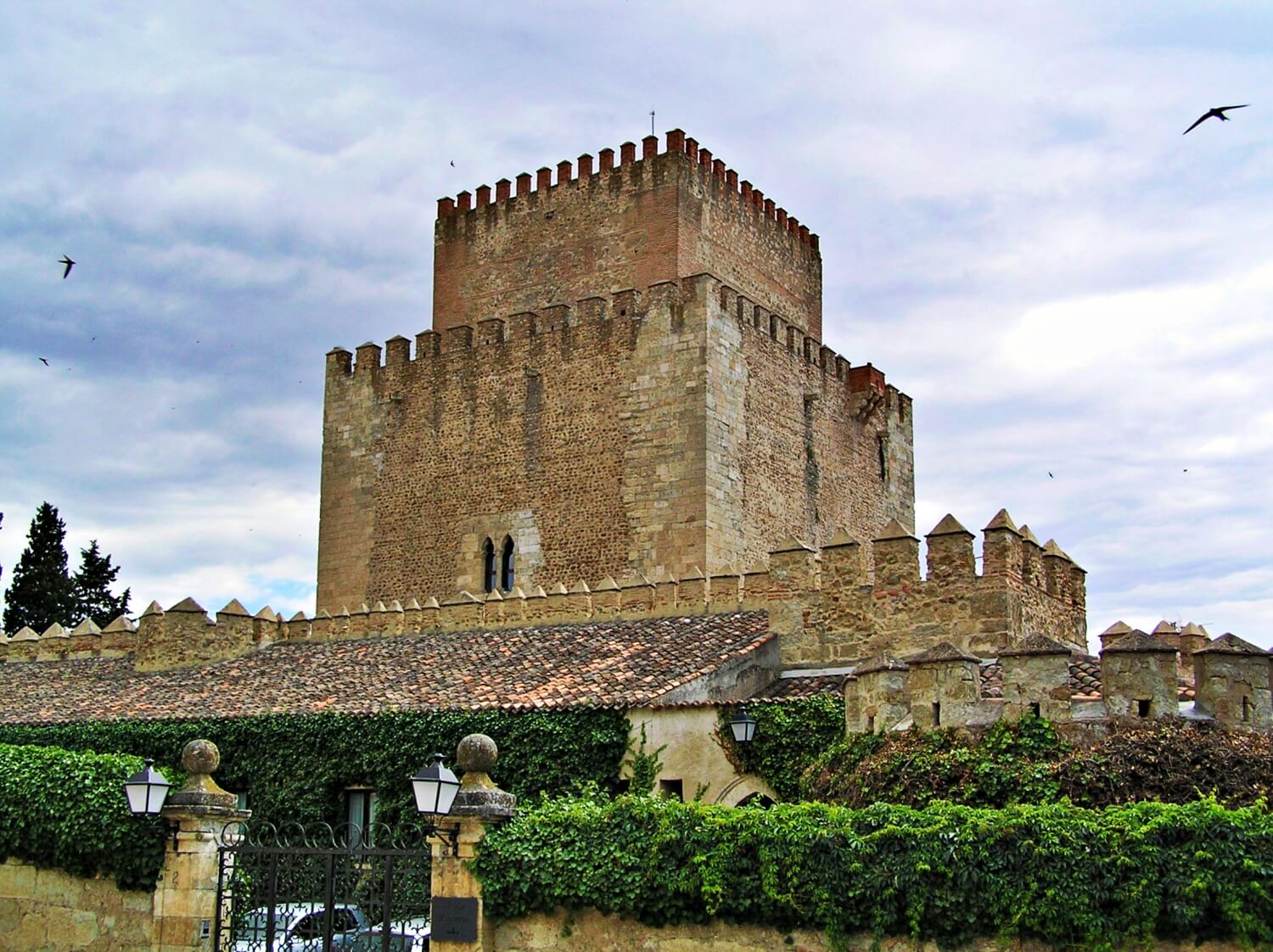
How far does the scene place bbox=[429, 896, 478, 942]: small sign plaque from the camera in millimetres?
11414

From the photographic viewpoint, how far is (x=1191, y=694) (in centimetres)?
1292

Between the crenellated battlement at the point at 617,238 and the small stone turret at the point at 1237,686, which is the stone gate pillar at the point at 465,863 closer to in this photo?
the small stone turret at the point at 1237,686

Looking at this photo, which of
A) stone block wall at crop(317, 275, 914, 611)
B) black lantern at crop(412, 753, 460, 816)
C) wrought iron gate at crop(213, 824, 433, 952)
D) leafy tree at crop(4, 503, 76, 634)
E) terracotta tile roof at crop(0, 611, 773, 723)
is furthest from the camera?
leafy tree at crop(4, 503, 76, 634)

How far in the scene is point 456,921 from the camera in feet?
37.6

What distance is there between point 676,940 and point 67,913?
23.9ft

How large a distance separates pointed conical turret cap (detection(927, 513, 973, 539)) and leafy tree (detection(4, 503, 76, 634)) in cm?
2808

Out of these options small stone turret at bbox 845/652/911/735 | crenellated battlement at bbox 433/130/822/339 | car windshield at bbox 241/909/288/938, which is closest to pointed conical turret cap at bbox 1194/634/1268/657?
small stone turret at bbox 845/652/911/735

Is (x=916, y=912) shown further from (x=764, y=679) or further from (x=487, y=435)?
(x=487, y=435)

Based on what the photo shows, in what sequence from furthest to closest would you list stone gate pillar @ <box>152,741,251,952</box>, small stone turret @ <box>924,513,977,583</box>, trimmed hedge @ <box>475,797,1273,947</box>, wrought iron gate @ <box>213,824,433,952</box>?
small stone turret @ <box>924,513,977,583</box>, stone gate pillar @ <box>152,741,251,952</box>, wrought iron gate @ <box>213,824,433,952</box>, trimmed hedge @ <box>475,797,1273,947</box>

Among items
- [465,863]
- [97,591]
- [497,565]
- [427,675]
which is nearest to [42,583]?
[97,591]

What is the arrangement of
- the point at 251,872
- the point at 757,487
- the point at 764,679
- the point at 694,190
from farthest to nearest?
the point at 694,190
the point at 757,487
the point at 764,679
the point at 251,872

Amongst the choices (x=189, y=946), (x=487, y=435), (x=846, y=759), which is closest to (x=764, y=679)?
(x=846, y=759)

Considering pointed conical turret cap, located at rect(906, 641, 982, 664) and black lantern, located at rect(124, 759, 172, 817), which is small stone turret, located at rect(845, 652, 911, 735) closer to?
pointed conical turret cap, located at rect(906, 641, 982, 664)

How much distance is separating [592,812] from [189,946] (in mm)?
4005
